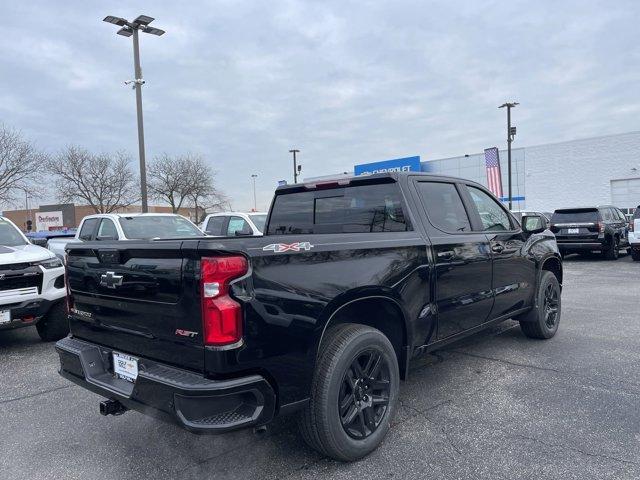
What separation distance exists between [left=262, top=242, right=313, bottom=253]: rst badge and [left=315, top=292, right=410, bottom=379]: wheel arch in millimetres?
390

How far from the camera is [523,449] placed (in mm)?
3207

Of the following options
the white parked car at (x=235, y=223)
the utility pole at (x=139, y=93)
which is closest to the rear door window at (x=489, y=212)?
the white parked car at (x=235, y=223)

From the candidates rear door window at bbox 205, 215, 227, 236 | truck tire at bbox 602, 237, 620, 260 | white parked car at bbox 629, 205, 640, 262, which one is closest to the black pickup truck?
rear door window at bbox 205, 215, 227, 236

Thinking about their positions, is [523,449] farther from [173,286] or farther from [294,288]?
[173,286]

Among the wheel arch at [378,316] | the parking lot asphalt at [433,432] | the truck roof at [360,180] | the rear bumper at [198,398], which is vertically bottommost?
the parking lot asphalt at [433,432]

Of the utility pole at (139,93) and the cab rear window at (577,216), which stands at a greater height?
the utility pole at (139,93)

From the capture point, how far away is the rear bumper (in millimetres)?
2461

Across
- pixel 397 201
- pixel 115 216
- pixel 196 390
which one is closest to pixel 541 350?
pixel 397 201

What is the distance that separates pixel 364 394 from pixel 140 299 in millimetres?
1524

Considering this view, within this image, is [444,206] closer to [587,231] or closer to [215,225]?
[215,225]

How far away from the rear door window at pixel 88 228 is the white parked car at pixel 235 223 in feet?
9.59

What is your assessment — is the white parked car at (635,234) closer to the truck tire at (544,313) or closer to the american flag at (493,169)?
the truck tire at (544,313)

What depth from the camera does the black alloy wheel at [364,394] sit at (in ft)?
10.1

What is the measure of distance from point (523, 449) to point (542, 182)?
36475 mm
